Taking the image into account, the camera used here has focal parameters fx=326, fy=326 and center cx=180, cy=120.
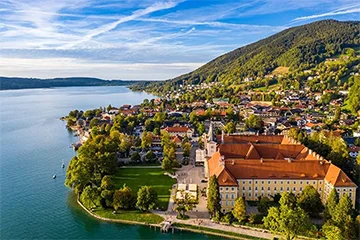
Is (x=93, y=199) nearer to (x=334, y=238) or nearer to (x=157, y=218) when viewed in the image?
(x=157, y=218)

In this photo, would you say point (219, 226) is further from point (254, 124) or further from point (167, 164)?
point (254, 124)

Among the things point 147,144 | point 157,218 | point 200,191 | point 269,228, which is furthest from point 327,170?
point 147,144

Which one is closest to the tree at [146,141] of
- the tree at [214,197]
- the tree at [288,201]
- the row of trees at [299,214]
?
the row of trees at [299,214]

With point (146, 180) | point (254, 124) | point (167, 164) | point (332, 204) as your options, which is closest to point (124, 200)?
point (146, 180)

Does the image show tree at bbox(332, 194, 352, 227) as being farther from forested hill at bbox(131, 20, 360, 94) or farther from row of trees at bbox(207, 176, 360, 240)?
forested hill at bbox(131, 20, 360, 94)

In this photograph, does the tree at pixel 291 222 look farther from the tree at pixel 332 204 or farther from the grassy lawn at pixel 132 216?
the grassy lawn at pixel 132 216

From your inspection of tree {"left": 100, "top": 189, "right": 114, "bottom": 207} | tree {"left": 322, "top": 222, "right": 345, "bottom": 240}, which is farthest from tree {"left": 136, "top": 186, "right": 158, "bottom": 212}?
tree {"left": 322, "top": 222, "right": 345, "bottom": 240}
